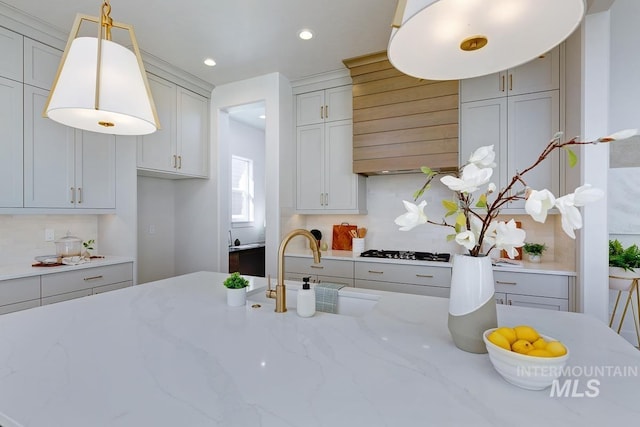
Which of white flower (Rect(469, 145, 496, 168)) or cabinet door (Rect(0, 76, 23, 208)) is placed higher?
cabinet door (Rect(0, 76, 23, 208))

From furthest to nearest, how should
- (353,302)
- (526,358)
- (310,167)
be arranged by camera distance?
(310,167)
(353,302)
(526,358)

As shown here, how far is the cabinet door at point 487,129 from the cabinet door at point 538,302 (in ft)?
3.07

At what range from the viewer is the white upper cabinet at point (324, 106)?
A: 129 inches

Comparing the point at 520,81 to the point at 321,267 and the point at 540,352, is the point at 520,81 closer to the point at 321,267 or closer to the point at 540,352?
the point at 321,267

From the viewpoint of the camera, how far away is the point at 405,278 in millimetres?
2734

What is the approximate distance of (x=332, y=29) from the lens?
2.49m

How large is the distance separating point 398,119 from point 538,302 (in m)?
1.90

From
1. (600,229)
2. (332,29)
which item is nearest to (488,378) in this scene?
(600,229)

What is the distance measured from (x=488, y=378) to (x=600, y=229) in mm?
1878

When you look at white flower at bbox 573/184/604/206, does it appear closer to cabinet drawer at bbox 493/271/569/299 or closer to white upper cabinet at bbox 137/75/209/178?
cabinet drawer at bbox 493/271/569/299

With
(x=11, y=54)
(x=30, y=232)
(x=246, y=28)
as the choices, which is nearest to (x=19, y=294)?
(x=30, y=232)

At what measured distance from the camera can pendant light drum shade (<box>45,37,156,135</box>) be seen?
1.12 m

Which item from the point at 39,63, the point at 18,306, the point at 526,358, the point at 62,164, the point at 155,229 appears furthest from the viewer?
the point at 155,229

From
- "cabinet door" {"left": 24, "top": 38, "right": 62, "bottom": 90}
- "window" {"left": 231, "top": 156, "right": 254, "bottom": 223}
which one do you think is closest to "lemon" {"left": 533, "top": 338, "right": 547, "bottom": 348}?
"cabinet door" {"left": 24, "top": 38, "right": 62, "bottom": 90}
